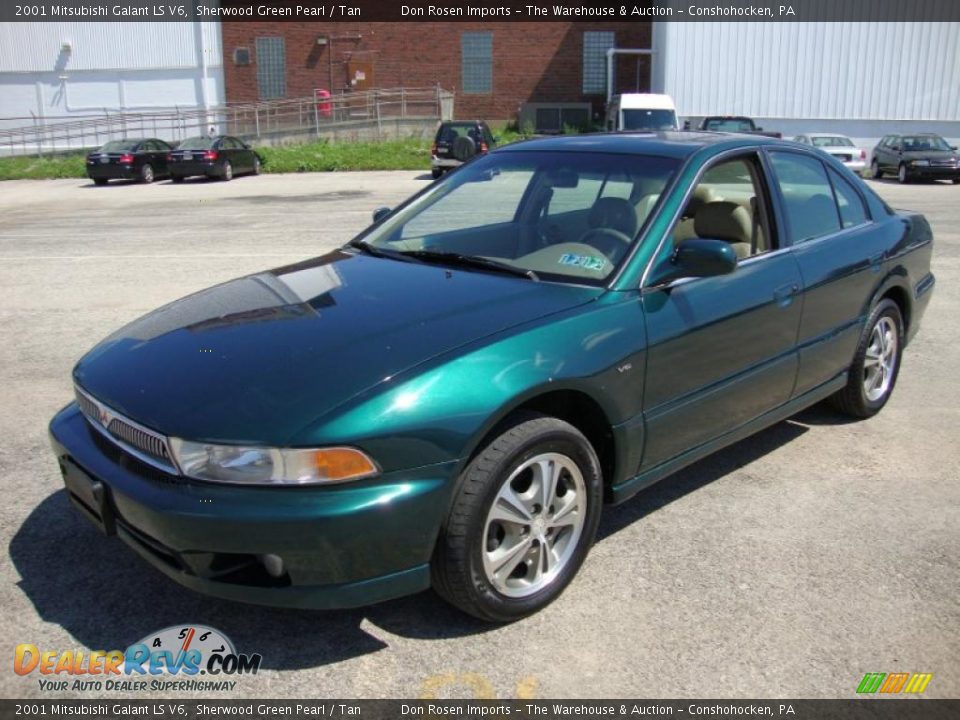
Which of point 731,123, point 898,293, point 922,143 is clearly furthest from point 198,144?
point 898,293

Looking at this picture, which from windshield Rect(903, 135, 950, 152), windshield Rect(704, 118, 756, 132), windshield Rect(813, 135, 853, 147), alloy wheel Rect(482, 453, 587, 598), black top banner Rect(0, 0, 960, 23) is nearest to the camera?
alloy wheel Rect(482, 453, 587, 598)

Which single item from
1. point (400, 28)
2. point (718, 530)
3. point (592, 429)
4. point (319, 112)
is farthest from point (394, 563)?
point (400, 28)

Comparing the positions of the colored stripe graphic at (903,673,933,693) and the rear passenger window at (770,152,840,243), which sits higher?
the rear passenger window at (770,152,840,243)

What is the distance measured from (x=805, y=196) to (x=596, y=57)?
39.8m

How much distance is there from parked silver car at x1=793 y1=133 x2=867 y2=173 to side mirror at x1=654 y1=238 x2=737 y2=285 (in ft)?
77.7

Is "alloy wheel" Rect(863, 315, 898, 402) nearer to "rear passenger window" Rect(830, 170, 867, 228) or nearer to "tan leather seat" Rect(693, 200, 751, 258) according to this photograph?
"rear passenger window" Rect(830, 170, 867, 228)

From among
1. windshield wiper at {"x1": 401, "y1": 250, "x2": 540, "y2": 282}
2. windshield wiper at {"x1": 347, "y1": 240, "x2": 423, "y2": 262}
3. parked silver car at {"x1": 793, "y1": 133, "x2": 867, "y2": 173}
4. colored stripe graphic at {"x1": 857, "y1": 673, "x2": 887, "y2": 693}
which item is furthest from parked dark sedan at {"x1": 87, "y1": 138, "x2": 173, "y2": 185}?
colored stripe graphic at {"x1": 857, "y1": 673, "x2": 887, "y2": 693}

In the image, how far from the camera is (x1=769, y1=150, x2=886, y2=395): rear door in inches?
172

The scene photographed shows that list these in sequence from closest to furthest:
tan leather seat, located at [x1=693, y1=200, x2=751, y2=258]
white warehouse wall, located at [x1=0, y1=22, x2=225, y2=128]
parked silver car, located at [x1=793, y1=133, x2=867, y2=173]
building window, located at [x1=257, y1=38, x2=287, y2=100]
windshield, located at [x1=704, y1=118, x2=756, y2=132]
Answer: tan leather seat, located at [x1=693, y1=200, x2=751, y2=258] < parked silver car, located at [x1=793, y1=133, x2=867, y2=173] < windshield, located at [x1=704, y1=118, x2=756, y2=132] < white warehouse wall, located at [x1=0, y1=22, x2=225, y2=128] < building window, located at [x1=257, y1=38, x2=287, y2=100]

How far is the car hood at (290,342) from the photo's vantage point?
282 centimetres

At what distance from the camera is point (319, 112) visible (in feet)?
122

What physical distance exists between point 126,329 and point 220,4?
4371cm

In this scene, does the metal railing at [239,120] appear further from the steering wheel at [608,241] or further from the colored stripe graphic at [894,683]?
the colored stripe graphic at [894,683]

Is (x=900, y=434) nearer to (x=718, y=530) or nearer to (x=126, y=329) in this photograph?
(x=718, y=530)
